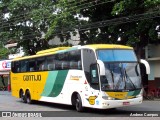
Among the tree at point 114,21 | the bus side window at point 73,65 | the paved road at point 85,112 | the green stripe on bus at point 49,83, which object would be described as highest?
the tree at point 114,21

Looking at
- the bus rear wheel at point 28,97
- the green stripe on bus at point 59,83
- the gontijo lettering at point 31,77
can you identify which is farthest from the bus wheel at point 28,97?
the green stripe on bus at point 59,83

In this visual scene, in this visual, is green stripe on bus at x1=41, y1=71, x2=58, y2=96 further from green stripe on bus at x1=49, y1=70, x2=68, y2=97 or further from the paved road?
the paved road

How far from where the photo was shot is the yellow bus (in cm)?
1659

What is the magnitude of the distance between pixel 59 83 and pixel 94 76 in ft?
12.8

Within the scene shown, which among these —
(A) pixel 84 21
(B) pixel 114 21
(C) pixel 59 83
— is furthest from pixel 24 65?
(A) pixel 84 21

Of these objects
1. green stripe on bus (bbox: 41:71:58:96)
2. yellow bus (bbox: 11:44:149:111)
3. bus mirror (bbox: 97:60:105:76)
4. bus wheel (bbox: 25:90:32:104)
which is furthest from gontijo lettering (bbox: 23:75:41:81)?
bus mirror (bbox: 97:60:105:76)

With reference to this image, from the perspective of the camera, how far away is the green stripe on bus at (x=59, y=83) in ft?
65.4

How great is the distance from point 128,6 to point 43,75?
850 cm

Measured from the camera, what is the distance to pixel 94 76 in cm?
1708

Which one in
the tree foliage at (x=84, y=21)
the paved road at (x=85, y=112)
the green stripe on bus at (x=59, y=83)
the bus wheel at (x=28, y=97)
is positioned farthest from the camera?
the tree foliage at (x=84, y=21)

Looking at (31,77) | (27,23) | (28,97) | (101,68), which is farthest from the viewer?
(27,23)

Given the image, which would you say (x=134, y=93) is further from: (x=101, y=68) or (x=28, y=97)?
(x=28, y=97)

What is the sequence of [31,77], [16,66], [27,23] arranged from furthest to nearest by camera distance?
[27,23]
[16,66]
[31,77]

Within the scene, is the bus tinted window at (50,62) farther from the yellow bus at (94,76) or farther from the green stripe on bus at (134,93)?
the green stripe on bus at (134,93)
